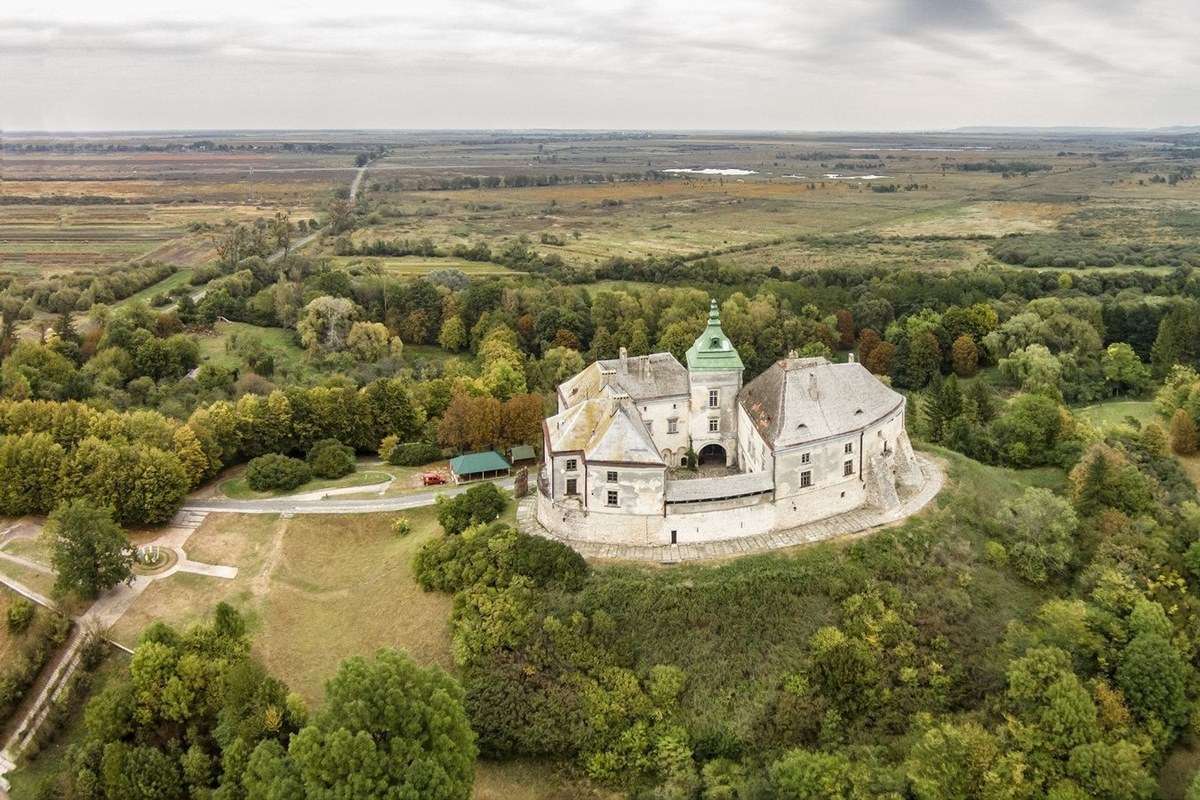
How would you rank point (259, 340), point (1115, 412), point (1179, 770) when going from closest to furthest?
1. point (1179, 770)
2. point (1115, 412)
3. point (259, 340)

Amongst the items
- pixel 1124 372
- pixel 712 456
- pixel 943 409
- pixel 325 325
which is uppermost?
pixel 325 325

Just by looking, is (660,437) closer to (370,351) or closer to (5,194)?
(370,351)

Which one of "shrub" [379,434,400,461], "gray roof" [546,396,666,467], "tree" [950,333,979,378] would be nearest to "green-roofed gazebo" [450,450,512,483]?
"shrub" [379,434,400,461]

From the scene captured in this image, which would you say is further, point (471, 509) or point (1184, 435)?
point (1184, 435)

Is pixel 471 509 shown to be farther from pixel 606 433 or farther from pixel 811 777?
pixel 811 777

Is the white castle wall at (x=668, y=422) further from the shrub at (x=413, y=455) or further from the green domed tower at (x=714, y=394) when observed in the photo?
the shrub at (x=413, y=455)

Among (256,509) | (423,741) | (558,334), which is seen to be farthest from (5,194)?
(423,741)

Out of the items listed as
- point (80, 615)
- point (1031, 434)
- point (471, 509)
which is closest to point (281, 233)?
point (80, 615)
